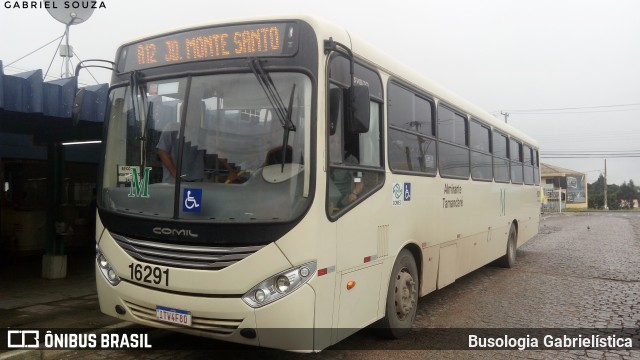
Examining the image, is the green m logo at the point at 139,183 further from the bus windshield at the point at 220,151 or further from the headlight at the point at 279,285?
the headlight at the point at 279,285

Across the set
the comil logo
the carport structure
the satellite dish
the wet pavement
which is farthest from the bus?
the satellite dish

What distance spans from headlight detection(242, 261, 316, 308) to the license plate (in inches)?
24.8

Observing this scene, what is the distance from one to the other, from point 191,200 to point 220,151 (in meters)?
0.49

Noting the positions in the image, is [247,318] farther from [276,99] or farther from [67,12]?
[67,12]

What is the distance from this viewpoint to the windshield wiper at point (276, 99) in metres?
4.12

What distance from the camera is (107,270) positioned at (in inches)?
188

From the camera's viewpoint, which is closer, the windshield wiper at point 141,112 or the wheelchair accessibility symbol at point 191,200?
the wheelchair accessibility symbol at point 191,200

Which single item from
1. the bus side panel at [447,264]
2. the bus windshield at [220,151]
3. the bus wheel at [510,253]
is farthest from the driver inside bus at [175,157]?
the bus wheel at [510,253]

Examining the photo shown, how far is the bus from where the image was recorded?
13.2 ft

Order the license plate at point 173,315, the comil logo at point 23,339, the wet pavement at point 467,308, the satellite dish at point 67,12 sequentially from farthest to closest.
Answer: the satellite dish at point 67,12, the wet pavement at point 467,308, the comil logo at point 23,339, the license plate at point 173,315

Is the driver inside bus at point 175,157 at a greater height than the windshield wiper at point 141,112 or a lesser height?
lesser

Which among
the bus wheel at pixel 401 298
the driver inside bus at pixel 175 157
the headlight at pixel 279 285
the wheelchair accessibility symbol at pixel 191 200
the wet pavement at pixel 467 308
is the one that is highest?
the driver inside bus at pixel 175 157

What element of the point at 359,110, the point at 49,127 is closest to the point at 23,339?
the point at 359,110

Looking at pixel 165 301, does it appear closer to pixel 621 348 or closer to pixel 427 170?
pixel 427 170
